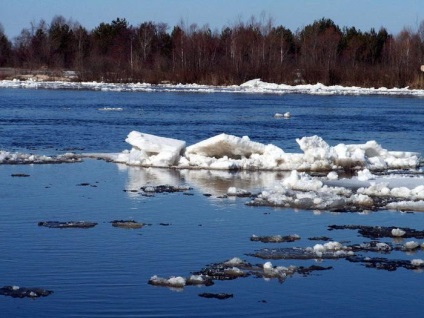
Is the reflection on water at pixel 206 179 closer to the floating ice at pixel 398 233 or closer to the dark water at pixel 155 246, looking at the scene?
the dark water at pixel 155 246

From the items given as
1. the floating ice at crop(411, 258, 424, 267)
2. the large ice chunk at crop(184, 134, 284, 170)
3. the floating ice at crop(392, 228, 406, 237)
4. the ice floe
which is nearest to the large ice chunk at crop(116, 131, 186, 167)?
the large ice chunk at crop(184, 134, 284, 170)

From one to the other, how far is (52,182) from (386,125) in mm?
17108

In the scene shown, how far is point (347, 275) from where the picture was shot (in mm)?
9508

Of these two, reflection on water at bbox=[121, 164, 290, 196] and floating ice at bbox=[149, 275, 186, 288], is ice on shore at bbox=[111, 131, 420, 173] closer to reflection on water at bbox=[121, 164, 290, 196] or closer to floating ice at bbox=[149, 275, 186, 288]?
reflection on water at bbox=[121, 164, 290, 196]

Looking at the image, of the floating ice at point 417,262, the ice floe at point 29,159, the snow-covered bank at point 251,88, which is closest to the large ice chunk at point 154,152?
the ice floe at point 29,159

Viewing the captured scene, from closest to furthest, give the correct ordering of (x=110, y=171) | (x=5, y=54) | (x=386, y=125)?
(x=110, y=171), (x=386, y=125), (x=5, y=54)

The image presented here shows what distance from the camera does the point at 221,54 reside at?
82.2 metres

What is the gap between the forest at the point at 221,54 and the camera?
2586 inches

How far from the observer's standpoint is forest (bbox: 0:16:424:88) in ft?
216

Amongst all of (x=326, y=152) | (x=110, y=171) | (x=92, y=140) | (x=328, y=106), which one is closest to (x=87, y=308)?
(x=110, y=171)

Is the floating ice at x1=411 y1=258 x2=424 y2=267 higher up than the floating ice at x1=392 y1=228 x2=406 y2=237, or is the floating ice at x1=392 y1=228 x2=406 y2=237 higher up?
the floating ice at x1=392 y1=228 x2=406 y2=237

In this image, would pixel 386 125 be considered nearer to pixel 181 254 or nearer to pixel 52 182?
pixel 52 182

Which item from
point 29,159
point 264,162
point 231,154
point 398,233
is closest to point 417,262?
point 398,233

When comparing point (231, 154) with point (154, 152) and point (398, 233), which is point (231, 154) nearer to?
point (154, 152)
